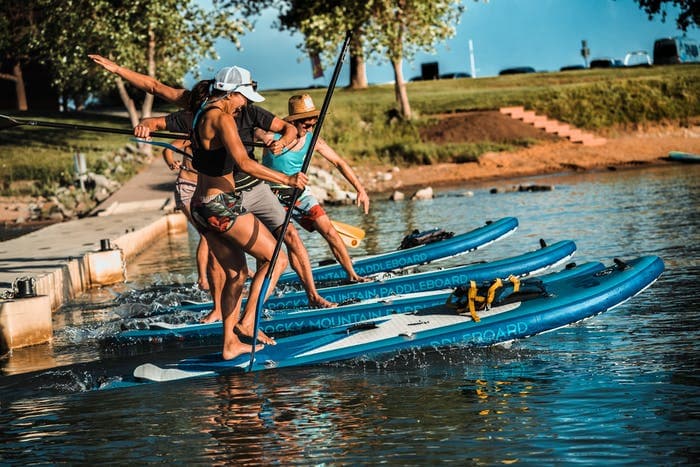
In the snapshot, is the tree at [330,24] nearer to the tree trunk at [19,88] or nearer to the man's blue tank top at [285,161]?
the tree trunk at [19,88]

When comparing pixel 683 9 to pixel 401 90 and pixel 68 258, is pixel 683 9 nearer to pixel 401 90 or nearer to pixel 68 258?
pixel 401 90

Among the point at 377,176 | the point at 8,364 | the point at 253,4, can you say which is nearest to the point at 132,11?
the point at 377,176

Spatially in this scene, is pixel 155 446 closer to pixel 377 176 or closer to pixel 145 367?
pixel 145 367

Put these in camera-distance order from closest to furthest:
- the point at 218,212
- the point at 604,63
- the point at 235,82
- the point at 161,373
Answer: the point at 235,82 < the point at 218,212 < the point at 161,373 < the point at 604,63

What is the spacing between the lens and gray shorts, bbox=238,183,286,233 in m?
9.07

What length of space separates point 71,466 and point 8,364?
11.9ft

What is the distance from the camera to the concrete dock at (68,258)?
419 inches

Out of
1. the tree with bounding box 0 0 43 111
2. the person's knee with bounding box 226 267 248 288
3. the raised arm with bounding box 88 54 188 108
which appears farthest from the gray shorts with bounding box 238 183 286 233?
the tree with bounding box 0 0 43 111

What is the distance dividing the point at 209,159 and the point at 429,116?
33477mm

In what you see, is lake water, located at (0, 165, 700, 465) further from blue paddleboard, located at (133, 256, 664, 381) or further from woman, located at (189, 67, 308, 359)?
woman, located at (189, 67, 308, 359)

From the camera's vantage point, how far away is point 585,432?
6.36 m

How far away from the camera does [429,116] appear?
41125 millimetres

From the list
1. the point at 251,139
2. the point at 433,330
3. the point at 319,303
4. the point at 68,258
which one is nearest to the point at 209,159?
the point at 251,139

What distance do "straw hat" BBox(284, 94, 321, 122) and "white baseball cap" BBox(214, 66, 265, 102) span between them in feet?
8.31
